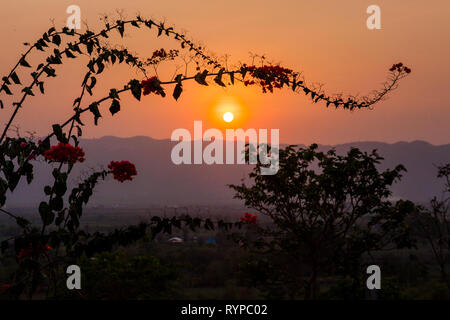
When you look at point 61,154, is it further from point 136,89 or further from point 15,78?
point 136,89

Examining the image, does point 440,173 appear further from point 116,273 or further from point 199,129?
point 116,273

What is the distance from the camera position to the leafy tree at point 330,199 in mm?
9031

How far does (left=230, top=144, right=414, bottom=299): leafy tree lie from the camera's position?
29.6 ft

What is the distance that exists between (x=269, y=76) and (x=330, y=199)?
6.90 metres

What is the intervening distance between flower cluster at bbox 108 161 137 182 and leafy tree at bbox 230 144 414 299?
582cm

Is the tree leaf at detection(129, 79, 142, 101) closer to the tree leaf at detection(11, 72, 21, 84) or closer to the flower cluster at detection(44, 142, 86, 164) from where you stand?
the flower cluster at detection(44, 142, 86, 164)

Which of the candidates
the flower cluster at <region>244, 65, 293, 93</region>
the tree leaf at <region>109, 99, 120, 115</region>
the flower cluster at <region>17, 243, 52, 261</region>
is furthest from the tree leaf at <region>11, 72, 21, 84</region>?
the flower cluster at <region>244, 65, 293, 93</region>

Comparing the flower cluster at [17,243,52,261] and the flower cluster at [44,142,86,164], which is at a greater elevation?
the flower cluster at [44,142,86,164]

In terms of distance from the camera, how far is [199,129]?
9.36 feet

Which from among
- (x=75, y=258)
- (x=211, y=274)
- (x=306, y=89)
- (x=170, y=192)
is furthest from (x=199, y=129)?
(x=170, y=192)

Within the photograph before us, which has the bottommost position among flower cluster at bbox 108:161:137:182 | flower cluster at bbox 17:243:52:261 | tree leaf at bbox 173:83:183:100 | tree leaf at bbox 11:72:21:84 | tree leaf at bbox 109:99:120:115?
flower cluster at bbox 17:243:52:261

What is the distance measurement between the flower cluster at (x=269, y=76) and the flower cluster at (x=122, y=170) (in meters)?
1.36

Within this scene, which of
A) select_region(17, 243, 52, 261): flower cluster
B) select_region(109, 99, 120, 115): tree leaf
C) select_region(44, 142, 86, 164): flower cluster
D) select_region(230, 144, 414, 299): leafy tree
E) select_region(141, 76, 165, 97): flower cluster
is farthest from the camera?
select_region(230, 144, 414, 299): leafy tree
